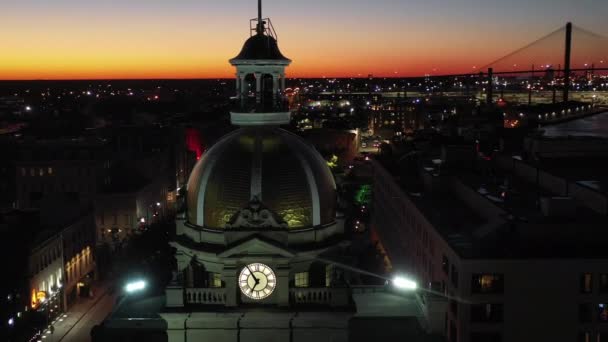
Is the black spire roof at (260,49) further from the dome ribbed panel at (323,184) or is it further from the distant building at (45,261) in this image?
the distant building at (45,261)

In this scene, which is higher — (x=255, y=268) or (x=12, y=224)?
(x=255, y=268)

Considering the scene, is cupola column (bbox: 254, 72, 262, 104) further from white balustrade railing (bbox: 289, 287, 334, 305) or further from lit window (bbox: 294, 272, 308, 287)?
white balustrade railing (bbox: 289, 287, 334, 305)

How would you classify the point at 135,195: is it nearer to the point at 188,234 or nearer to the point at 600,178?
the point at 600,178

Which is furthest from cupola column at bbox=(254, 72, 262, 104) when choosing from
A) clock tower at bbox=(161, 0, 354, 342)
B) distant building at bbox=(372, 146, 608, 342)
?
distant building at bbox=(372, 146, 608, 342)

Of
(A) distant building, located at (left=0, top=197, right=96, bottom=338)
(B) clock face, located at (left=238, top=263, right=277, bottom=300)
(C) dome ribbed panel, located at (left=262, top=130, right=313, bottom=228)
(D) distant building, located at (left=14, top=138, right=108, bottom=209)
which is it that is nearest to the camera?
(B) clock face, located at (left=238, top=263, right=277, bottom=300)

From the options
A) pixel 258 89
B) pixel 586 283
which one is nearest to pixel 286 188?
pixel 258 89

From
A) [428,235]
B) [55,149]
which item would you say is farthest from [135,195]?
[428,235]
